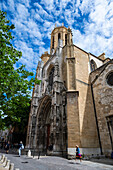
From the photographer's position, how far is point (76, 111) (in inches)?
398

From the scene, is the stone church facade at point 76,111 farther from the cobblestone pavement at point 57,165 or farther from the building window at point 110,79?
the cobblestone pavement at point 57,165

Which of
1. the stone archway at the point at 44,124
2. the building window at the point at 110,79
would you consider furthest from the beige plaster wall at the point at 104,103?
the stone archway at the point at 44,124

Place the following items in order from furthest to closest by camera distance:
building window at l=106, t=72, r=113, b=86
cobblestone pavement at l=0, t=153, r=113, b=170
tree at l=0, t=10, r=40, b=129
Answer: building window at l=106, t=72, r=113, b=86
tree at l=0, t=10, r=40, b=129
cobblestone pavement at l=0, t=153, r=113, b=170

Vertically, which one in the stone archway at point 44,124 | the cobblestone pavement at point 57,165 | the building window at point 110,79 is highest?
the building window at point 110,79

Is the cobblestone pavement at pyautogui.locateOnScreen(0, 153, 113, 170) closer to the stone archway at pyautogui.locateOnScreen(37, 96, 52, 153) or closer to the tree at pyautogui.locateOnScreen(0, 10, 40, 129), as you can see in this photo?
the tree at pyautogui.locateOnScreen(0, 10, 40, 129)

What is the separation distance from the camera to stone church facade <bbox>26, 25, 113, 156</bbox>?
9.49 m

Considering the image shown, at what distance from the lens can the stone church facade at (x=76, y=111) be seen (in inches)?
374

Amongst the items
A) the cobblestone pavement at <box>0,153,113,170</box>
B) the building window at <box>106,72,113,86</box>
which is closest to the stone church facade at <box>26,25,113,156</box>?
the building window at <box>106,72,113,86</box>

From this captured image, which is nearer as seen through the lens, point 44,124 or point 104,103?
point 104,103

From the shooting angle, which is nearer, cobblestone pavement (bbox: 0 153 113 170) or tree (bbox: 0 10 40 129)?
cobblestone pavement (bbox: 0 153 113 170)

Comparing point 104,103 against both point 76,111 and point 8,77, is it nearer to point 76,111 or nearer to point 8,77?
point 76,111

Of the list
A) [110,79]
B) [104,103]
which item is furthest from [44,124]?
[110,79]

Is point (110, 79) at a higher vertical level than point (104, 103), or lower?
higher

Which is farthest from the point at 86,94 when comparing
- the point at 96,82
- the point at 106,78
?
the point at 106,78
